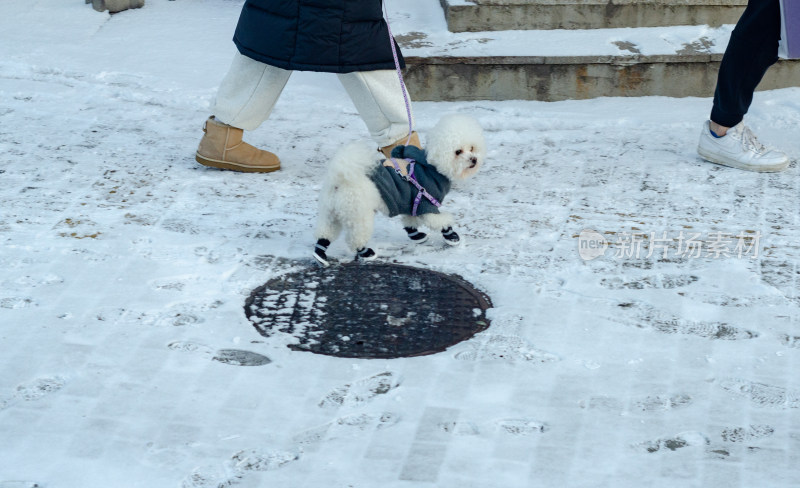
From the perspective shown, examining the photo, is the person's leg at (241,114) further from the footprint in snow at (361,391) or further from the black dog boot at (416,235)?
the footprint in snow at (361,391)

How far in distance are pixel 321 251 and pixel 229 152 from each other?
1.20m

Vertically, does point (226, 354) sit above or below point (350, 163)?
below

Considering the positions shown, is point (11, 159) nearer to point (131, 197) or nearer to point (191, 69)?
point (131, 197)

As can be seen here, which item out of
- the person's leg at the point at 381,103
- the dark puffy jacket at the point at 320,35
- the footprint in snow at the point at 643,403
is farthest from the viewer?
the person's leg at the point at 381,103

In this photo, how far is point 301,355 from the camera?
351 cm

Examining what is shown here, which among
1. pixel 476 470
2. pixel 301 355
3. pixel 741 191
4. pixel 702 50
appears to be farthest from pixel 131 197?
pixel 702 50

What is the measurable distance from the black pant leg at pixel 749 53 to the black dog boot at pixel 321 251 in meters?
2.34

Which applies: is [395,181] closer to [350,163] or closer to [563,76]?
[350,163]

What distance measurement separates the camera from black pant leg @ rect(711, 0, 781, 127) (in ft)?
16.1

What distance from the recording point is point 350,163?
391 cm

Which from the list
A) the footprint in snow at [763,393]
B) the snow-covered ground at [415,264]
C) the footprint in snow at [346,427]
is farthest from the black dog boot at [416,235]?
the footprint in snow at [763,393]

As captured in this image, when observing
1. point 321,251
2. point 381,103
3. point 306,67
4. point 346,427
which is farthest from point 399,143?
point 346,427

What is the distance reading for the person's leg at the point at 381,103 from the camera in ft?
15.6

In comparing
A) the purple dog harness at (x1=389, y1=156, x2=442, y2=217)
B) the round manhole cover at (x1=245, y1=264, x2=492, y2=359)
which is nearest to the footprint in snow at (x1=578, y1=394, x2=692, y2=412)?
the round manhole cover at (x1=245, y1=264, x2=492, y2=359)
